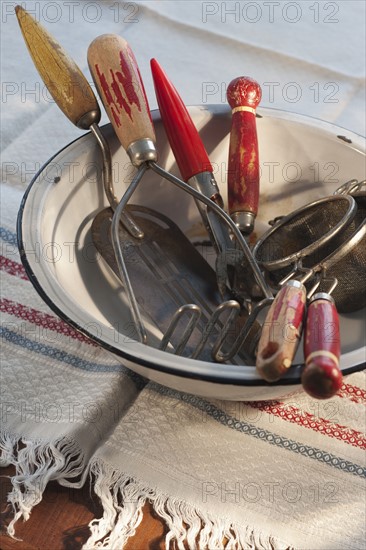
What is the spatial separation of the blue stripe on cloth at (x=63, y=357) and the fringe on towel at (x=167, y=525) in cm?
7

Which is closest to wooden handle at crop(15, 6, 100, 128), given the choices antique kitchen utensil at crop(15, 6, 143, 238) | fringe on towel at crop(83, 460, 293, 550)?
antique kitchen utensil at crop(15, 6, 143, 238)

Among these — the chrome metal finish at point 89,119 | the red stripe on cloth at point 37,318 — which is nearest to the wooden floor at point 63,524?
the red stripe on cloth at point 37,318

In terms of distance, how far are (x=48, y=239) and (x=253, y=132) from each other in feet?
0.49

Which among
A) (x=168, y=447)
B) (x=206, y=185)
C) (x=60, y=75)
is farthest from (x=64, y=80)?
(x=168, y=447)

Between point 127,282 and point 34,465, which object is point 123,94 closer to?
point 127,282

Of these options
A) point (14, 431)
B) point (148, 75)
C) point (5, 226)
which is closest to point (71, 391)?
point (14, 431)

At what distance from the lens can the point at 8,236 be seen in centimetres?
55

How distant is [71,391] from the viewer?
453 mm

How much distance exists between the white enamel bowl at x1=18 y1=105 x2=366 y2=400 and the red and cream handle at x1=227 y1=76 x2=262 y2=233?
2 centimetres

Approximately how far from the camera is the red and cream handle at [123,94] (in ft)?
1.47

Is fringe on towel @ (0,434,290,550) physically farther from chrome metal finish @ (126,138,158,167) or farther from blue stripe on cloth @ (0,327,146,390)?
chrome metal finish @ (126,138,158,167)

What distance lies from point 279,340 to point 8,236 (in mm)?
278

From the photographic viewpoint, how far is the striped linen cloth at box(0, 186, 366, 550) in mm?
404

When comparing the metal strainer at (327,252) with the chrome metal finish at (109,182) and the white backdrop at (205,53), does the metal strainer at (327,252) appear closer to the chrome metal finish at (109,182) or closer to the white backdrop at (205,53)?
the chrome metal finish at (109,182)
